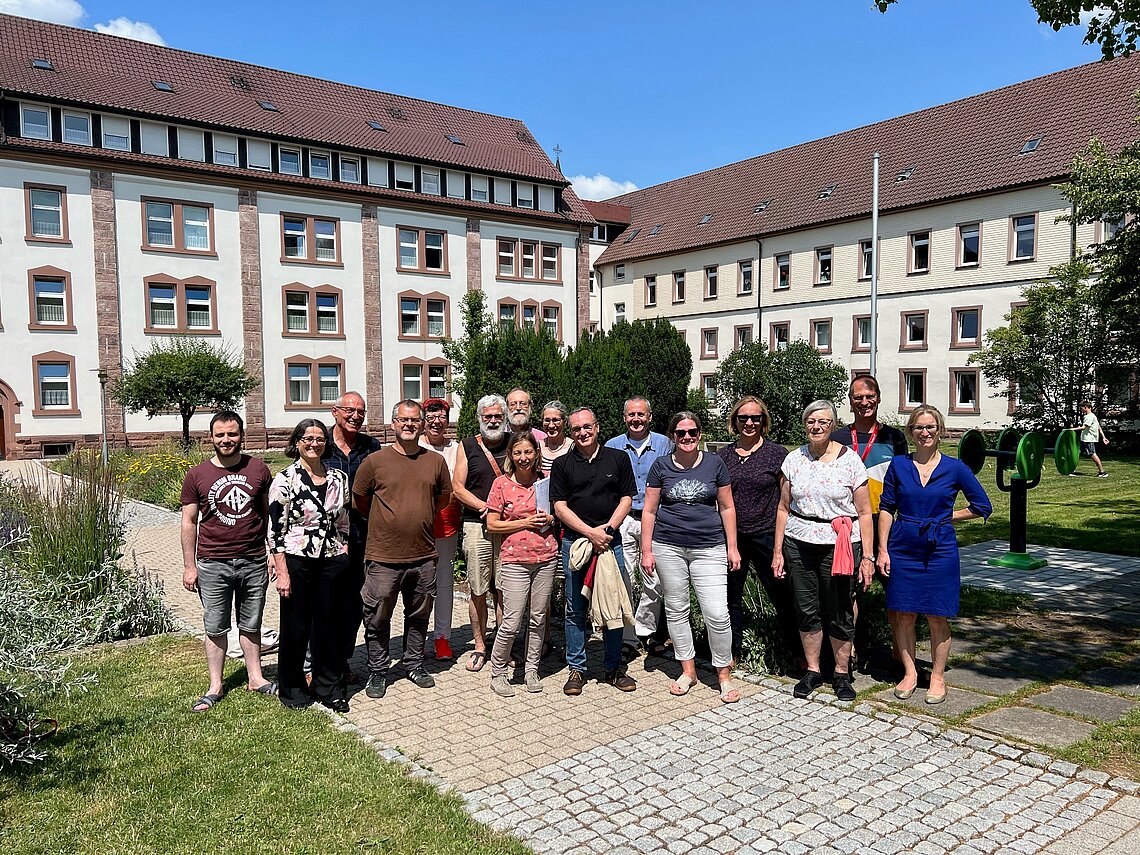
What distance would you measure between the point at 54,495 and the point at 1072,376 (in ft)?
92.5

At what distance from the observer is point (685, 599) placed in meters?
5.92

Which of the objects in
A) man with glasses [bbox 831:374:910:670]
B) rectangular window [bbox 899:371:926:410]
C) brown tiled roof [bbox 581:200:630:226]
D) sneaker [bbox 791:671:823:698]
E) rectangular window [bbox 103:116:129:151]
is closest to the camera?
sneaker [bbox 791:671:823:698]

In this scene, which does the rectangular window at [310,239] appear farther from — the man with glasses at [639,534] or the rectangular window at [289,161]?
the man with glasses at [639,534]

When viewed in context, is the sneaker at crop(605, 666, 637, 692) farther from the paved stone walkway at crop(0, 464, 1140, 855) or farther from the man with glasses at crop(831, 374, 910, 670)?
the man with glasses at crop(831, 374, 910, 670)

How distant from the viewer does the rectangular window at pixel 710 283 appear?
45.7 m

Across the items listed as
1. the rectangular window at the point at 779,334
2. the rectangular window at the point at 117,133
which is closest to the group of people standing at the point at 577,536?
the rectangular window at the point at 117,133

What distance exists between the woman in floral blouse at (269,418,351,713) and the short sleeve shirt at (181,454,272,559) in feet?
0.62

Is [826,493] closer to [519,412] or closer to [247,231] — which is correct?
[519,412]

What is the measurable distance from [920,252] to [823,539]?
34613mm

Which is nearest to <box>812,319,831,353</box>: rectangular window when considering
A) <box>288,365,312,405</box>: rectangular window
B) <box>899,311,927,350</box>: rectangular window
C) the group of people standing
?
<box>899,311,927,350</box>: rectangular window

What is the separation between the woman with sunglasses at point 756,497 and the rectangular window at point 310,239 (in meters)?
31.6

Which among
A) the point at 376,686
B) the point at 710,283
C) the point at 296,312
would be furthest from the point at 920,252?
the point at 376,686

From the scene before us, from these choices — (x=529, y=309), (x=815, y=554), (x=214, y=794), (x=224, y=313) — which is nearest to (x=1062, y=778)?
(x=815, y=554)

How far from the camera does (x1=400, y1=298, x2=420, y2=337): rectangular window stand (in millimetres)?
37500
